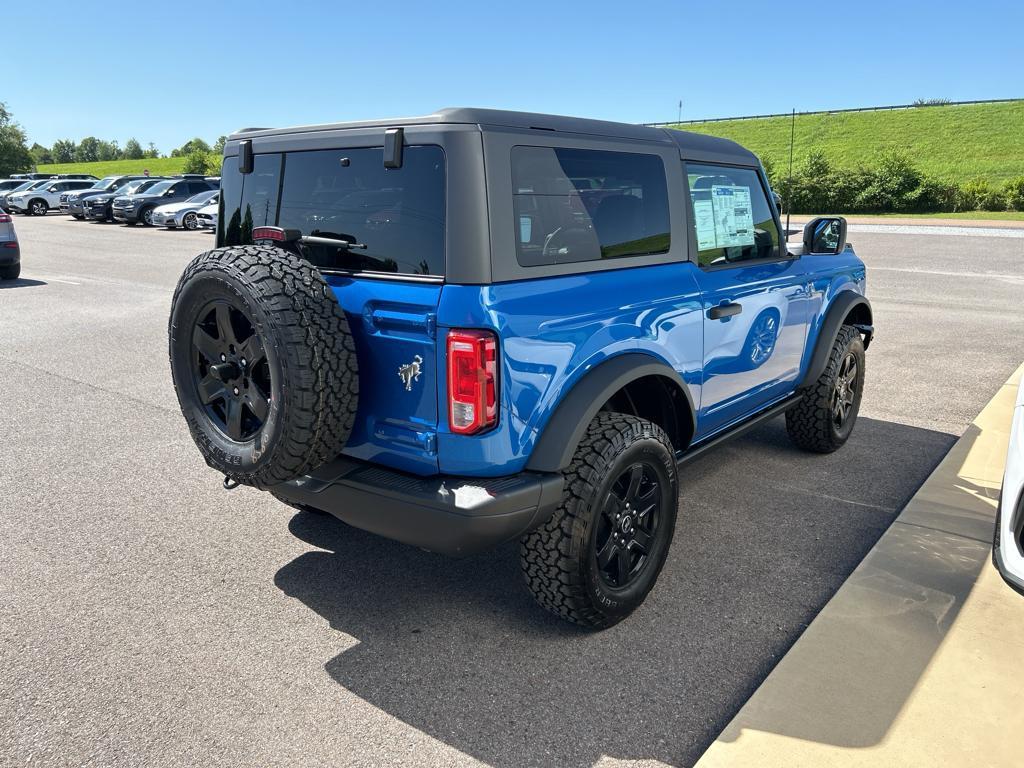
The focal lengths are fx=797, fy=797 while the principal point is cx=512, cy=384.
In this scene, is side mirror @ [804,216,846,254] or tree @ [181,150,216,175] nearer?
side mirror @ [804,216,846,254]

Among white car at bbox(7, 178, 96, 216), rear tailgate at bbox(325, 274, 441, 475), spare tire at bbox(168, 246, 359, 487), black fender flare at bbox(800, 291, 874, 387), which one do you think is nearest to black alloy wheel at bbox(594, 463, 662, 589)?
rear tailgate at bbox(325, 274, 441, 475)

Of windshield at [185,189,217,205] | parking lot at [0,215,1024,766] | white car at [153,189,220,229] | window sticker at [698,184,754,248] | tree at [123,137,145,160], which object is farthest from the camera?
tree at [123,137,145,160]

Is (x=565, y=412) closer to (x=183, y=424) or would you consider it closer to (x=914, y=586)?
(x=914, y=586)

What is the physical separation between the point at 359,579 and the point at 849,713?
2065 millimetres

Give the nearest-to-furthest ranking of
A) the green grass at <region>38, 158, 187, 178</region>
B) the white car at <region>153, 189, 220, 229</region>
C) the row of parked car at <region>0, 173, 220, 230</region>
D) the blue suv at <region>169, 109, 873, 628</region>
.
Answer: the blue suv at <region>169, 109, 873, 628</region> < the white car at <region>153, 189, 220, 229</region> < the row of parked car at <region>0, 173, 220, 230</region> < the green grass at <region>38, 158, 187, 178</region>

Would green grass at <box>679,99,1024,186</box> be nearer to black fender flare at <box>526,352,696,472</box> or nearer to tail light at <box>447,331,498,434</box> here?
black fender flare at <box>526,352,696,472</box>

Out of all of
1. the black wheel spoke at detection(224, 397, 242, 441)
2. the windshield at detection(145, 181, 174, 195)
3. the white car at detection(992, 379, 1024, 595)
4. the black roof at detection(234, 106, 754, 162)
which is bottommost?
the white car at detection(992, 379, 1024, 595)

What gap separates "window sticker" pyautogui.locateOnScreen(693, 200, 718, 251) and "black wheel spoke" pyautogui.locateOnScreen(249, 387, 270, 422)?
7.00 ft

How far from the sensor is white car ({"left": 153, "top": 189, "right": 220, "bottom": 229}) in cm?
2575

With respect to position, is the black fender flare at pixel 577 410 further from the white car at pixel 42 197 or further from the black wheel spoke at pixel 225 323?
the white car at pixel 42 197

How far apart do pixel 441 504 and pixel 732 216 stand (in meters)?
2.39

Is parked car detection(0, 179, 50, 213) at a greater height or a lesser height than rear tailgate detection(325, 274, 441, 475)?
greater

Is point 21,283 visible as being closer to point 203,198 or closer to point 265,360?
point 265,360

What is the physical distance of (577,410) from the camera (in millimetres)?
2945
